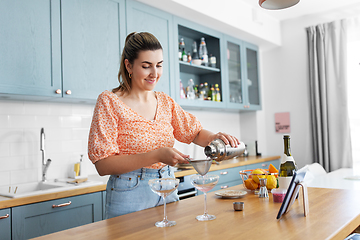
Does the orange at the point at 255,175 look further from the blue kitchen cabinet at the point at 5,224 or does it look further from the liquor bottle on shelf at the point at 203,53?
the liquor bottle on shelf at the point at 203,53

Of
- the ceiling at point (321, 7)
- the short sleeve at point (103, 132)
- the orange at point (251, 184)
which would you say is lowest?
the orange at point (251, 184)

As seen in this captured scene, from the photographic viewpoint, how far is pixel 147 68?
1.59m

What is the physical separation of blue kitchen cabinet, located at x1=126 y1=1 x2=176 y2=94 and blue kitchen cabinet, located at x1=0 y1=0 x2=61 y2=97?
66cm

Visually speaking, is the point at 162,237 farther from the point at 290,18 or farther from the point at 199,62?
the point at 290,18

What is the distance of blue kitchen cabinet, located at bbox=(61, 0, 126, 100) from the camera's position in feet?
7.71

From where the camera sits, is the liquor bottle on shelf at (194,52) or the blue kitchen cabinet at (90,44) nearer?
the blue kitchen cabinet at (90,44)

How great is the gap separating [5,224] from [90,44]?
1.36 m

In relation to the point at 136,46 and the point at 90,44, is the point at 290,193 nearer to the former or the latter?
the point at 136,46

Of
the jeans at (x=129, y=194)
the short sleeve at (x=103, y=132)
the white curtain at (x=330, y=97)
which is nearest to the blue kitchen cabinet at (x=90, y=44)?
the short sleeve at (x=103, y=132)

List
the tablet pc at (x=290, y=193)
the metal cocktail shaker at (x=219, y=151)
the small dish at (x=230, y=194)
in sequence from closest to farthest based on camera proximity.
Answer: the tablet pc at (x=290, y=193), the metal cocktail shaker at (x=219, y=151), the small dish at (x=230, y=194)

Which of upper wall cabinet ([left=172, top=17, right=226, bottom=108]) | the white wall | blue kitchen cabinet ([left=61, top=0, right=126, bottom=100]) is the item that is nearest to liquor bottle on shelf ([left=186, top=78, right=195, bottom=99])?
upper wall cabinet ([left=172, top=17, right=226, bottom=108])

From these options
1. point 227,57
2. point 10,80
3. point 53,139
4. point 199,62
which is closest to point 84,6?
point 10,80

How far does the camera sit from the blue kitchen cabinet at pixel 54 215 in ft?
6.07

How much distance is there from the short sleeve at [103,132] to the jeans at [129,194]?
15 centimetres
